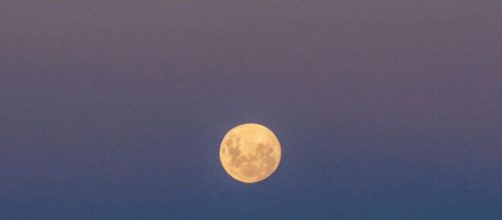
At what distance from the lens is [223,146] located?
2707 inches

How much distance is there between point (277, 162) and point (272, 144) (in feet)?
2.99

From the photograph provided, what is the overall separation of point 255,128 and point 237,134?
1.11 m

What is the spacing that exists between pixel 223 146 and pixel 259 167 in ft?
7.85

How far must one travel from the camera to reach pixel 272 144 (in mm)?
68125

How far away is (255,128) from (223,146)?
173cm

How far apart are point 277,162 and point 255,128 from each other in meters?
1.89

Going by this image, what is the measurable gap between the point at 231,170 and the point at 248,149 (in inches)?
53.2

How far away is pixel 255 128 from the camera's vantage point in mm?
68562

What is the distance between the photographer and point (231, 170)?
6769cm

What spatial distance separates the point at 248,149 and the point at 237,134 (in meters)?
1.09

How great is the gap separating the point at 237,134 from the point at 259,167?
1896 millimetres

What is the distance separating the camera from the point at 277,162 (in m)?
68.4
